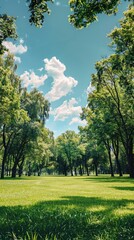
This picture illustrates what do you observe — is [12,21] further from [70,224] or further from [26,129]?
[26,129]

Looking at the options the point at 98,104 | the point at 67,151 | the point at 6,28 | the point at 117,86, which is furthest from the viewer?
the point at 67,151

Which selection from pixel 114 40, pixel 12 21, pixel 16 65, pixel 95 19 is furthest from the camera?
pixel 16 65

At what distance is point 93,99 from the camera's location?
4750cm

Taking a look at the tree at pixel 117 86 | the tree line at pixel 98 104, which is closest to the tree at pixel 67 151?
the tree line at pixel 98 104

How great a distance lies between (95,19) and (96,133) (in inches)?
1578

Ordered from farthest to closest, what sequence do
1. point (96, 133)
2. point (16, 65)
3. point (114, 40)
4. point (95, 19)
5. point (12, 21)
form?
point (96, 133), point (16, 65), point (114, 40), point (12, 21), point (95, 19)

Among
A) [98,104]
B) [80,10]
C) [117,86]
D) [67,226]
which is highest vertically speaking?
[117,86]

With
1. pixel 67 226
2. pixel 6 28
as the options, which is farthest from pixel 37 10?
pixel 6 28

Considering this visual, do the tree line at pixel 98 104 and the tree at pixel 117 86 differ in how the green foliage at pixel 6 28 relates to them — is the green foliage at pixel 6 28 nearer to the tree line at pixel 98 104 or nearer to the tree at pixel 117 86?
the tree line at pixel 98 104

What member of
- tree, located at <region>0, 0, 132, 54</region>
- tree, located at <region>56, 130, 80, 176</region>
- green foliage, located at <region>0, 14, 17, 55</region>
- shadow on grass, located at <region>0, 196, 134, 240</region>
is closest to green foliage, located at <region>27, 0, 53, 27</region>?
tree, located at <region>0, 0, 132, 54</region>

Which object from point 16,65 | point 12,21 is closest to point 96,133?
point 16,65

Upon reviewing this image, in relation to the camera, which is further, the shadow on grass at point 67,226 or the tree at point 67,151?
the tree at point 67,151

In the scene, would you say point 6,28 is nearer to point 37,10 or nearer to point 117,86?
point 37,10

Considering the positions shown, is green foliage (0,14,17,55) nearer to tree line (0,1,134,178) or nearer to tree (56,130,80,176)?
tree line (0,1,134,178)
